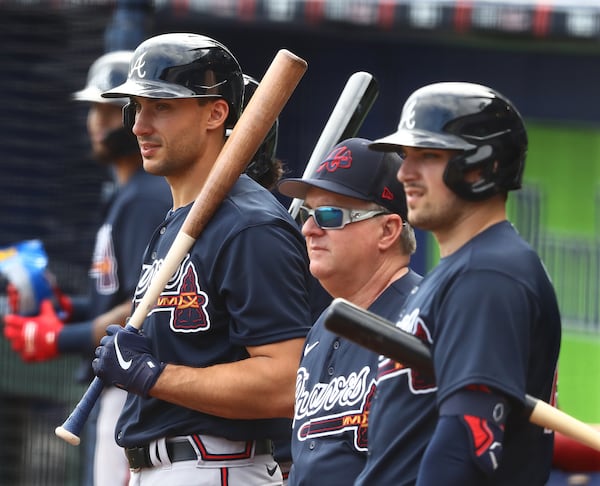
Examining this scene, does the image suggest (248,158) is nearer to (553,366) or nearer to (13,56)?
(553,366)

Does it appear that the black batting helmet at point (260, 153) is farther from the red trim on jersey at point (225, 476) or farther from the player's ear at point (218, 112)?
the red trim on jersey at point (225, 476)

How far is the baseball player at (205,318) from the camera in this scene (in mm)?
3510

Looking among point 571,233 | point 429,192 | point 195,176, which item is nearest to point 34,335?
point 195,176

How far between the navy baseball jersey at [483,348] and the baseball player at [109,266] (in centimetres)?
247

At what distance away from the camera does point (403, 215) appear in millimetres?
3455

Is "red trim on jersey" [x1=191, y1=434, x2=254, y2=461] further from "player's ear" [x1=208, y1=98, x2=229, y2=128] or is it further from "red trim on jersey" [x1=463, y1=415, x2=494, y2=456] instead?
"red trim on jersey" [x1=463, y1=415, x2=494, y2=456]

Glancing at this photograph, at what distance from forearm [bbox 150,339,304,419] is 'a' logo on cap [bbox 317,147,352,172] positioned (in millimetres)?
427

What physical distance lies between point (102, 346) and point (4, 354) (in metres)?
4.43

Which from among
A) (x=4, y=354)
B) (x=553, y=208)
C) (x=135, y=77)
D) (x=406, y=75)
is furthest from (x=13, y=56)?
(x=135, y=77)

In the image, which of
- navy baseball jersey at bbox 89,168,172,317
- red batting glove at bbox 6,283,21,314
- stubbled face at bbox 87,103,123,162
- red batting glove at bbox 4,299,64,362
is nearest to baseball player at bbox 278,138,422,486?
navy baseball jersey at bbox 89,168,172,317

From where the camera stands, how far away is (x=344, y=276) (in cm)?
341

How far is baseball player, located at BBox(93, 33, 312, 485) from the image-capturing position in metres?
3.51

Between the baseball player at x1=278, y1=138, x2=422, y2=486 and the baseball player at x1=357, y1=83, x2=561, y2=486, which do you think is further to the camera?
the baseball player at x1=278, y1=138, x2=422, y2=486

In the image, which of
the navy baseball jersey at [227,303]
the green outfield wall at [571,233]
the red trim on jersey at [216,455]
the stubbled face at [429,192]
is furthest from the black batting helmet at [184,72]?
the green outfield wall at [571,233]
